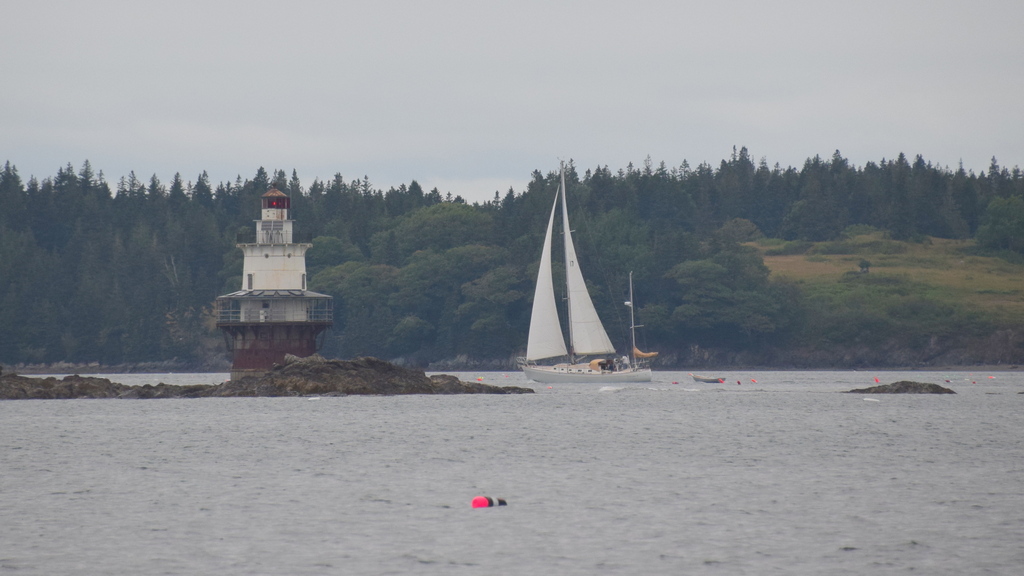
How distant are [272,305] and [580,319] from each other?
2541 cm

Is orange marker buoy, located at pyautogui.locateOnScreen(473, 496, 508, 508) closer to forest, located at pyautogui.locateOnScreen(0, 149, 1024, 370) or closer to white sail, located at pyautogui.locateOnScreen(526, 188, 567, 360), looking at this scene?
white sail, located at pyautogui.locateOnScreen(526, 188, 567, 360)

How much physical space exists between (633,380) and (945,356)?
2443 inches

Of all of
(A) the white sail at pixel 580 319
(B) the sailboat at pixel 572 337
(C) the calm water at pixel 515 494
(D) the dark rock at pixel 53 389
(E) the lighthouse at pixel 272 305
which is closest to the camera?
(C) the calm water at pixel 515 494

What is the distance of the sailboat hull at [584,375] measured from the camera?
309ft

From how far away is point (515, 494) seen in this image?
30.8 meters

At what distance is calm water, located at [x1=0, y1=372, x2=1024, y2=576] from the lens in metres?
22.7

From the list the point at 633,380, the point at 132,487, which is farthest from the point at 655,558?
the point at 633,380

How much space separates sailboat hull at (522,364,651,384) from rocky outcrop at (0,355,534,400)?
1541 centimetres

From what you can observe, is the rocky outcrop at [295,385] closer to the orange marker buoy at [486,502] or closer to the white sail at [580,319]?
the white sail at [580,319]

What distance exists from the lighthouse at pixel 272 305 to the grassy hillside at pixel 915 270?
302 ft

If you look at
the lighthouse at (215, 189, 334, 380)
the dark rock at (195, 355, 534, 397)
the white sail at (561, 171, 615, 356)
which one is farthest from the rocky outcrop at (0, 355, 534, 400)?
the white sail at (561, 171, 615, 356)

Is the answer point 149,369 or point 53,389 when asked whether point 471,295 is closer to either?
point 149,369

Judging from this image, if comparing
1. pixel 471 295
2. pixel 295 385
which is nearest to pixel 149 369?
pixel 471 295

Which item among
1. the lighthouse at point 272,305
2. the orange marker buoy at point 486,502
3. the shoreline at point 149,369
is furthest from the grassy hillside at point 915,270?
the orange marker buoy at point 486,502
